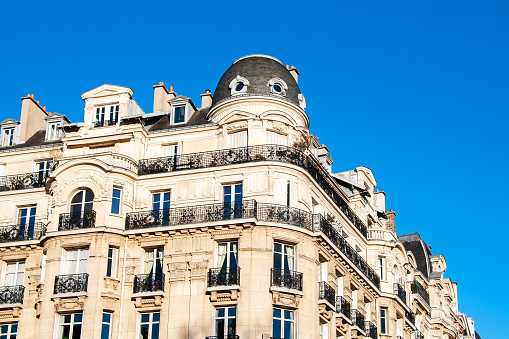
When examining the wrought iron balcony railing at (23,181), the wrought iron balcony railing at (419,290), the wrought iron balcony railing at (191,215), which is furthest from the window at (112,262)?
the wrought iron balcony railing at (419,290)

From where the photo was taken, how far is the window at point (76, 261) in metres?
36.2

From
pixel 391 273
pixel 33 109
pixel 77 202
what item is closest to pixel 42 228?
pixel 77 202

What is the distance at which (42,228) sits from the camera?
3853 centimetres

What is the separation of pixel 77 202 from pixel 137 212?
2571 mm

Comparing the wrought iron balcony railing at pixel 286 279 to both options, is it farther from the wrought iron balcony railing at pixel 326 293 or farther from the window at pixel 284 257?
the wrought iron balcony railing at pixel 326 293

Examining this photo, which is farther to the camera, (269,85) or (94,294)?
(269,85)

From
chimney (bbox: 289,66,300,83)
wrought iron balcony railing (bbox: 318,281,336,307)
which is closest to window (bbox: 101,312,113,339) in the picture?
wrought iron balcony railing (bbox: 318,281,336,307)

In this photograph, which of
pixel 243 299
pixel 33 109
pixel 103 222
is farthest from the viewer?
pixel 33 109

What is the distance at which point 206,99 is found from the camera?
140 feet

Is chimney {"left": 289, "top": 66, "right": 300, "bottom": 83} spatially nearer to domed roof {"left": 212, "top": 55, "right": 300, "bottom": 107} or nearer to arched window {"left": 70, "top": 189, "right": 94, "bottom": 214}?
domed roof {"left": 212, "top": 55, "right": 300, "bottom": 107}

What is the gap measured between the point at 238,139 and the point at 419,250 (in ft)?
80.1

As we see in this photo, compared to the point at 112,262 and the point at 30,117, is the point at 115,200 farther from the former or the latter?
the point at 30,117

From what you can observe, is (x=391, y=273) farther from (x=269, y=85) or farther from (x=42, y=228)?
(x=42, y=228)

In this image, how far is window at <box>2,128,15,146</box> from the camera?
44.0 meters
